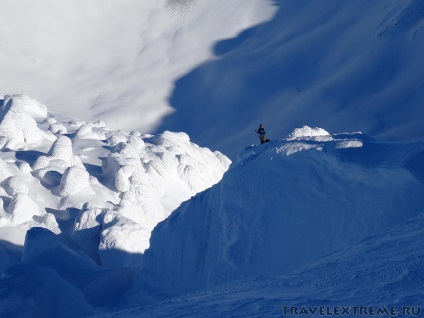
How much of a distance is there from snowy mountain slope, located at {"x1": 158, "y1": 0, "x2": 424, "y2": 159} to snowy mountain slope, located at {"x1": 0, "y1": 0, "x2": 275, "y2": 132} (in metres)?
1.81

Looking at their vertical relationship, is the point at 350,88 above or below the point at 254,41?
below

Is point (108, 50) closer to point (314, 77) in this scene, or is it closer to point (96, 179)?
point (314, 77)

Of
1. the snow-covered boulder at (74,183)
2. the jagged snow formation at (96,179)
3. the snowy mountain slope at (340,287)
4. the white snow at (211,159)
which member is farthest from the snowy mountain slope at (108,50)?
the snowy mountain slope at (340,287)

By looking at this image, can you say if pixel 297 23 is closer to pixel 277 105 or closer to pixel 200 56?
pixel 200 56

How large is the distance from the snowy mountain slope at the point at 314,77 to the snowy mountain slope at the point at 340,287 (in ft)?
38.4

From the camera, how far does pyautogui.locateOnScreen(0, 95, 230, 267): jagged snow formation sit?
1529cm

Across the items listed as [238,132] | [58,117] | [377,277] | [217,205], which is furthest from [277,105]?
[377,277]

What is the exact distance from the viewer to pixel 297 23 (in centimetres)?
3422

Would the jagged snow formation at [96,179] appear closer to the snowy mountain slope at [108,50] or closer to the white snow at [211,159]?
the white snow at [211,159]

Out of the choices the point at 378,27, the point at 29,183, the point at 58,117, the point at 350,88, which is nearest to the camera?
the point at 29,183

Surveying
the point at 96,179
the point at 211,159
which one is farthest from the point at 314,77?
the point at 96,179

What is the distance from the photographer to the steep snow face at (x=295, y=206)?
287 inches

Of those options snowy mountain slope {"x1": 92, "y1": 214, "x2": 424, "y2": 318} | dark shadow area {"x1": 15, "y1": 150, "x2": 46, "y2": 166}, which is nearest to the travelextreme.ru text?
snowy mountain slope {"x1": 92, "y1": 214, "x2": 424, "y2": 318}

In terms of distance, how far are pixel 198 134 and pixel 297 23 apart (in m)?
10.5
